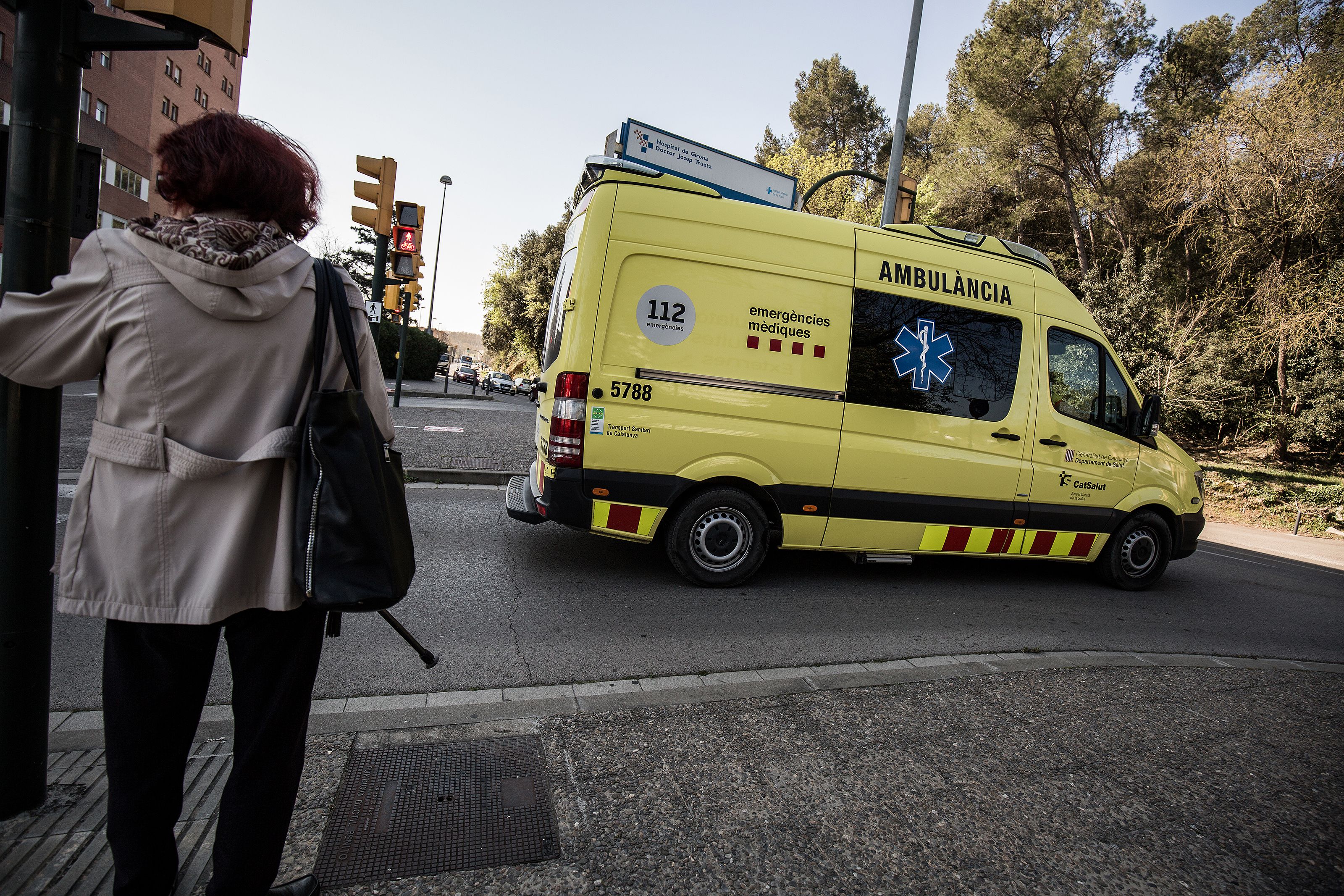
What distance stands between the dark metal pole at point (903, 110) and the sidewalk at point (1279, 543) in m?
6.41

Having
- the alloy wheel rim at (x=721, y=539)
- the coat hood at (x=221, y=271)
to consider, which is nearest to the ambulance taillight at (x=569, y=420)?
the alloy wheel rim at (x=721, y=539)

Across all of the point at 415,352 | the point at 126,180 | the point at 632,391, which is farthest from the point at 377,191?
the point at 126,180

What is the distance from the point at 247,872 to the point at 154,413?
3.60ft

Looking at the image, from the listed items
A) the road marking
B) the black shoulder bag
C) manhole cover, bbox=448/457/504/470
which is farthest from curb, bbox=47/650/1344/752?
the road marking

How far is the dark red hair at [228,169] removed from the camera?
1.60 meters

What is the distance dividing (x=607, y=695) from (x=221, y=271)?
250cm

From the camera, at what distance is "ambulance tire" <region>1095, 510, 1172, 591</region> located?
6.30m

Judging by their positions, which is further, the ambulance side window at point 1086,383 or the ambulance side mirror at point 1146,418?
the ambulance side mirror at point 1146,418

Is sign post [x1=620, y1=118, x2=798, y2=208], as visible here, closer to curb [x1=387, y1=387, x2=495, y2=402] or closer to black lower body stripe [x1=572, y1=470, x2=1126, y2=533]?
black lower body stripe [x1=572, y1=470, x2=1126, y2=533]

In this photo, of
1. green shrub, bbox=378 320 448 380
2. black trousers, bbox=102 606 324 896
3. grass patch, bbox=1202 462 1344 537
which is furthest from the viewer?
green shrub, bbox=378 320 448 380

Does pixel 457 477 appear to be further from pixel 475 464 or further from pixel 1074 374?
pixel 1074 374

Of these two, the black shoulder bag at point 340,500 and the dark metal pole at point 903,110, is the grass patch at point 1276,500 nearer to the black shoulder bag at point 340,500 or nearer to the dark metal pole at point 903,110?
the dark metal pole at point 903,110

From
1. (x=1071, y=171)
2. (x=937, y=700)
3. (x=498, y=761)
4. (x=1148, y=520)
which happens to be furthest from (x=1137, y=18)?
(x=498, y=761)

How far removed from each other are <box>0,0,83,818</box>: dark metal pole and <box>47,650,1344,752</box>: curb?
1.64 feet
